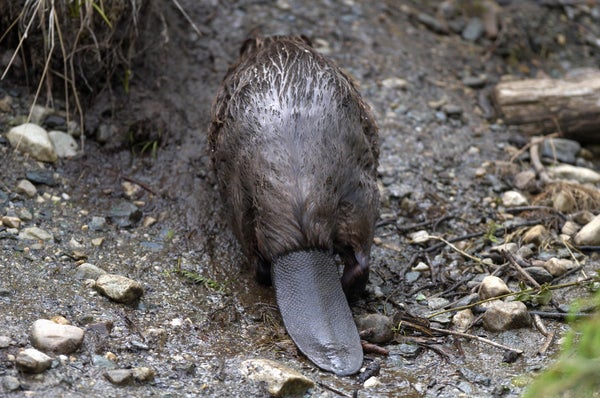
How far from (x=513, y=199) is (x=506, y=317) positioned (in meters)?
A: 1.39

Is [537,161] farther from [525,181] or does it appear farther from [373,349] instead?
[373,349]

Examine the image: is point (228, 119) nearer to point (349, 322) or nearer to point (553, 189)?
point (349, 322)

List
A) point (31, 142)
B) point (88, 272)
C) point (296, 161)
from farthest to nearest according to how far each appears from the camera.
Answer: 1. point (31, 142)
2. point (88, 272)
3. point (296, 161)

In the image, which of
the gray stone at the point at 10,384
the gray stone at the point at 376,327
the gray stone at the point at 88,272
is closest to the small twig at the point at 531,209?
the gray stone at the point at 376,327

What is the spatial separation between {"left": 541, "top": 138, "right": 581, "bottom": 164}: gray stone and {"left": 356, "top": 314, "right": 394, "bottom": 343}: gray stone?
224 cm

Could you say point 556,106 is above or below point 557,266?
above

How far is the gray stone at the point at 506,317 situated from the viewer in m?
3.72

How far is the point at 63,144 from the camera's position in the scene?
483 cm

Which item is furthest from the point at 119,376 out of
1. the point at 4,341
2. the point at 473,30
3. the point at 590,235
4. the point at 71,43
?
the point at 473,30

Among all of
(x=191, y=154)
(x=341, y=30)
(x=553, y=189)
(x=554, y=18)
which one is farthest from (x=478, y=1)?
(x=191, y=154)

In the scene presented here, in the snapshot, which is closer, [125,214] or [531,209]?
[125,214]

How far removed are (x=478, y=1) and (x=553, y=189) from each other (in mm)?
2148

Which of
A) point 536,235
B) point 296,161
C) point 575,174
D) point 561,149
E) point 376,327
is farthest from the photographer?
point 561,149

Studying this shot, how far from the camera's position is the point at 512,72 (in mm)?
6211
